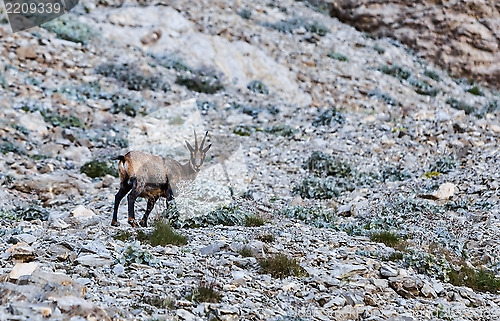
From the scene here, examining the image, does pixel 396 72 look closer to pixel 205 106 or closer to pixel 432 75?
pixel 432 75

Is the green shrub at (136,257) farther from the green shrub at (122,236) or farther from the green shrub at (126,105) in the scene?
the green shrub at (126,105)

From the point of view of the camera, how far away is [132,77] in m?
18.3

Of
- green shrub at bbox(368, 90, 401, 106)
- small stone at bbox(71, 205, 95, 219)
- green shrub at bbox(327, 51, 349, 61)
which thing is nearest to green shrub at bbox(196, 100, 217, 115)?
green shrub at bbox(368, 90, 401, 106)

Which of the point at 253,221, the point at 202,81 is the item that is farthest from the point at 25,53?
the point at 253,221

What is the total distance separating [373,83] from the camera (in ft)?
66.9

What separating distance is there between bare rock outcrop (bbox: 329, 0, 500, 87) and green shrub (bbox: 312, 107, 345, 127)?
950 centimetres

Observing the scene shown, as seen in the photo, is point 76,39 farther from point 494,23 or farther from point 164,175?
point 494,23

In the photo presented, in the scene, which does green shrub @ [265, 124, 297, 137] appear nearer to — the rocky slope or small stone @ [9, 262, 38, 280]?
the rocky slope

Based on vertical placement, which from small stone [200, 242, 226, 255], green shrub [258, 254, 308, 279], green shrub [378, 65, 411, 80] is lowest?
green shrub [378, 65, 411, 80]

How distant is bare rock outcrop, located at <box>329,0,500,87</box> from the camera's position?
A: 23422mm

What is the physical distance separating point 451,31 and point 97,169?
60.0 ft

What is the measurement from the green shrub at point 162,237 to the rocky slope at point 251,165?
130mm

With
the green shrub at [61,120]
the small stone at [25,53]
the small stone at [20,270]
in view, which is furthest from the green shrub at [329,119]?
the small stone at [20,270]

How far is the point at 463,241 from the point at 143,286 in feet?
18.7
